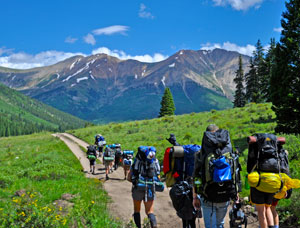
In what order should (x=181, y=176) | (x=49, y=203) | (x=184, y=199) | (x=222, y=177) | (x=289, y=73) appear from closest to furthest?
(x=222, y=177)
(x=184, y=199)
(x=181, y=176)
(x=49, y=203)
(x=289, y=73)

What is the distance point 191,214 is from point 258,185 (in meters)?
1.48

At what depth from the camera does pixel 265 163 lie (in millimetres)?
4543

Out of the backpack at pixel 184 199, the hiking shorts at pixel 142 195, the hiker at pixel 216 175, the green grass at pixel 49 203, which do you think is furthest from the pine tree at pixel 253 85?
the hiker at pixel 216 175

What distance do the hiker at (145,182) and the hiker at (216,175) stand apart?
5.82ft

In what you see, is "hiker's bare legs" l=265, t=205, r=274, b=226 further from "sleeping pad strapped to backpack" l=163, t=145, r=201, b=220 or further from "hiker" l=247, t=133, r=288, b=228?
"sleeping pad strapped to backpack" l=163, t=145, r=201, b=220

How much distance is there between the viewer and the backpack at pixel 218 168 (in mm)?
4102

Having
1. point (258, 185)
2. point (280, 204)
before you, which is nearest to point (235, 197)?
point (258, 185)

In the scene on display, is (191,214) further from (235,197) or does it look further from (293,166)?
(293,166)

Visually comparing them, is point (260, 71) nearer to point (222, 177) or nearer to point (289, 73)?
point (289, 73)

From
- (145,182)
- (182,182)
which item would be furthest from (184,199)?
(145,182)

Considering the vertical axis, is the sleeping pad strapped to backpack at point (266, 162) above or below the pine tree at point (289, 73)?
below

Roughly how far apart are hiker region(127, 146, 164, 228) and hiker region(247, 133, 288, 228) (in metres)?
2.25

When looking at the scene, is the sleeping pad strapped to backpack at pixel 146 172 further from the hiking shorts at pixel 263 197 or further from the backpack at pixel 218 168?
the hiking shorts at pixel 263 197

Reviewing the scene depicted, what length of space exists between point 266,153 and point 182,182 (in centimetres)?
173
